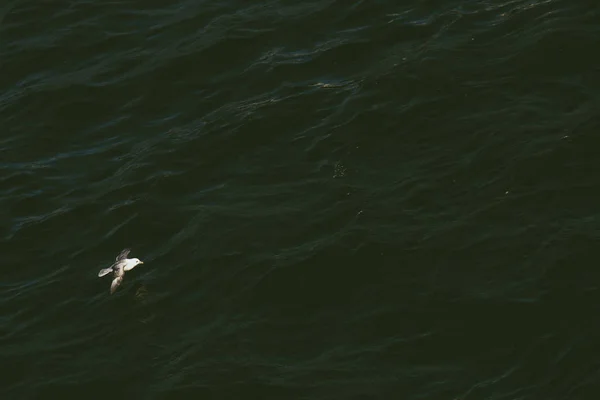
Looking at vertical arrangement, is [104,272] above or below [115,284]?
above

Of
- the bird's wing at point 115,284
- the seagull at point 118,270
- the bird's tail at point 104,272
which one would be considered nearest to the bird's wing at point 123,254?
the seagull at point 118,270

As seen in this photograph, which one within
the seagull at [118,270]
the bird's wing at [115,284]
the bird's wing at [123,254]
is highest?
the bird's wing at [123,254]

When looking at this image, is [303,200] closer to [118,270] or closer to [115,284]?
[118,270]

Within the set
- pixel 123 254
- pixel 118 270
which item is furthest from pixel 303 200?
pixel 118 270

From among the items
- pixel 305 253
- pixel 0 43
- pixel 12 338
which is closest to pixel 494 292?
pixel 305 253

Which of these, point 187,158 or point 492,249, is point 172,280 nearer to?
point 187,158

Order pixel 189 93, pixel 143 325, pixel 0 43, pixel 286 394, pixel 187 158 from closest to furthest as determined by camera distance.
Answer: pixel 286 394, pixel 143 325, pixel 187 158, pixel 189 93, pixel 0 43

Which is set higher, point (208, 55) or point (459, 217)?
point (208, 55)

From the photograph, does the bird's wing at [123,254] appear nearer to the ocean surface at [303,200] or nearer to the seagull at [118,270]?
the seagull at [118,270]
